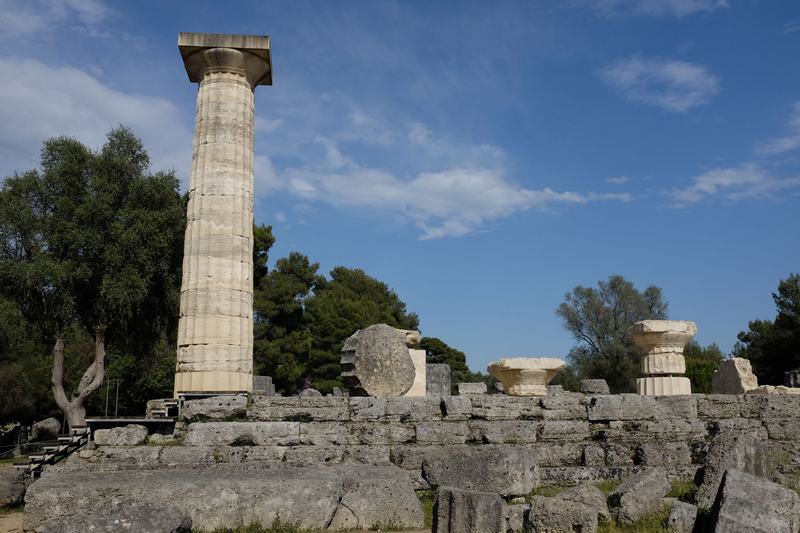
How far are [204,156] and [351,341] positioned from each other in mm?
5324

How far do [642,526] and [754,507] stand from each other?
3.52 ft

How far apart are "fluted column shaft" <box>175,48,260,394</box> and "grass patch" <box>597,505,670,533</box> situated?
8641 mm

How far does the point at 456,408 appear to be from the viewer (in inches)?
366

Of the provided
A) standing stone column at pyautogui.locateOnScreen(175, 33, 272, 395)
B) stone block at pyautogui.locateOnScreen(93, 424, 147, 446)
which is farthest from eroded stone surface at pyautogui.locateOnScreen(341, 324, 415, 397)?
standing stone column at pyautogui.locateOnScreen(175, 33, 272, 395)

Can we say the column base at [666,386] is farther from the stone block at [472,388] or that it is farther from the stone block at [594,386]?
the stone block at [472,388]

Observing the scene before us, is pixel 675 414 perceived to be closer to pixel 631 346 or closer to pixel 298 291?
pixel 631 346

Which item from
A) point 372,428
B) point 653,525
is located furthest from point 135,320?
point 653,525

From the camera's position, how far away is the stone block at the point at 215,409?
9.09 meters

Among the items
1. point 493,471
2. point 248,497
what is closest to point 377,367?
point 493,471

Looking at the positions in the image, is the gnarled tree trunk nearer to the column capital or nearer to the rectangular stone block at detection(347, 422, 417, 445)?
the column capital

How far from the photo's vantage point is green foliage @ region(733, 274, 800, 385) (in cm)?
3169

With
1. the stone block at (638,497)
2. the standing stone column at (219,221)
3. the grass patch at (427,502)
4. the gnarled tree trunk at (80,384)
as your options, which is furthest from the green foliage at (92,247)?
the stone block at (638,497)

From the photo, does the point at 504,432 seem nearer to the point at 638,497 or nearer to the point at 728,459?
the point at 728,459

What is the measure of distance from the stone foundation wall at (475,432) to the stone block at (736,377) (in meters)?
5.70
